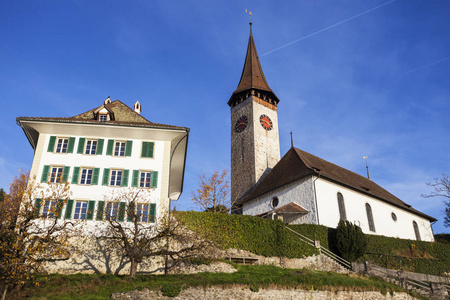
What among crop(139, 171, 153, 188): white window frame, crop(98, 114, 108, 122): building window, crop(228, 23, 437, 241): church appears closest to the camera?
crop(139, 171, 153, 188): white window frame

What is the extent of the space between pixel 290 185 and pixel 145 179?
14744mm

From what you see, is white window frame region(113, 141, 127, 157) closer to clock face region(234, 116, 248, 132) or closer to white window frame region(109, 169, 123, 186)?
white window frame region(109, 169, 123, 186)

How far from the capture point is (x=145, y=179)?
22922 mm

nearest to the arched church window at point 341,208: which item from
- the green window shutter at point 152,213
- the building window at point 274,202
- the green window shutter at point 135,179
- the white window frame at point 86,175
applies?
the building window at point 274,202

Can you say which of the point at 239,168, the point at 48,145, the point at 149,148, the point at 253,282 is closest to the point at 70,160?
the point at 48,145

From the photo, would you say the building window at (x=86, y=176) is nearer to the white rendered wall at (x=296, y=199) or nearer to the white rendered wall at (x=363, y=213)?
the white rendered wall at (x=296, y=199)

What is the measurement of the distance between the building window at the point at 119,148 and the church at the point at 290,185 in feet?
38.4

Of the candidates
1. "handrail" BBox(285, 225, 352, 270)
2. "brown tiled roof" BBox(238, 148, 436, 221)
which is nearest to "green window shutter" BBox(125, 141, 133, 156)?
"handrail" BBox(285, 225, 352, 270)

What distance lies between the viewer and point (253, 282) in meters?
17.9

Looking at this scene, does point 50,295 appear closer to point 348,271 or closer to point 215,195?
point 348,271

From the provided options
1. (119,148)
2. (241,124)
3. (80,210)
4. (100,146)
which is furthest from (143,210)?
(241,124)

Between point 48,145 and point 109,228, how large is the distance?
7.14 m

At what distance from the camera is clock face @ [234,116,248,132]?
156 feet

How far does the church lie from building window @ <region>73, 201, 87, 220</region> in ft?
42.5
